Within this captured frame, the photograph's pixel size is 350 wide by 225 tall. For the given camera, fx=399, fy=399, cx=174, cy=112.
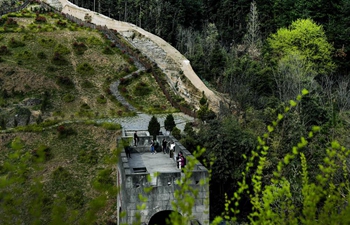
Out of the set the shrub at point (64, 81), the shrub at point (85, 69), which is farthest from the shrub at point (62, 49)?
the shrub at point (64, 81)

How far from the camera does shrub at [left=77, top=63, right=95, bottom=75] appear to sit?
43.5 metres

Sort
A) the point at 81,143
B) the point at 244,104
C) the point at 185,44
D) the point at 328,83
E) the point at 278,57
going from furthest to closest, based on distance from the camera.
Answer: the point at 185,44
the point at 278,57
the point at 328,83
the point at 244,104
the point at 81,143

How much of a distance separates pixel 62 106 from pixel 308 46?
26.8 metres

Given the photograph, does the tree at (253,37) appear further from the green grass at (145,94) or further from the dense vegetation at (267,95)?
the green grass at (145,94)

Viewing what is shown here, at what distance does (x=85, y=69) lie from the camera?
1730 inches

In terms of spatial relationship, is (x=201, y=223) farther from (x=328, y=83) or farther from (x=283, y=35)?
(x=283, y=35)

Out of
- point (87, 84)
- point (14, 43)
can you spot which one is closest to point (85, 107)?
point (87, 84)

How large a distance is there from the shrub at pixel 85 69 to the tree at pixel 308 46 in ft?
65.6

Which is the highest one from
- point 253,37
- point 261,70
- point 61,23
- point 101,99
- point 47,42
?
point 61,23

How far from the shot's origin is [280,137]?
23.6 metres

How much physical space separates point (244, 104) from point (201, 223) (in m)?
19.1

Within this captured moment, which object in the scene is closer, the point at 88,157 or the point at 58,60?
the point at 88,157

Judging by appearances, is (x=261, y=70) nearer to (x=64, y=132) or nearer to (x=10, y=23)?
(x=64, y=132)

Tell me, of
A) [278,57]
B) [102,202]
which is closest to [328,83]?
[278,57]
